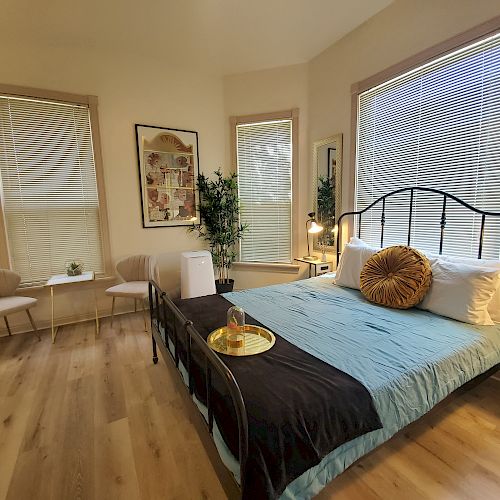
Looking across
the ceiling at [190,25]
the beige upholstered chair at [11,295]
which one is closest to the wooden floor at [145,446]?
the beige upholstered chair at [11,295]

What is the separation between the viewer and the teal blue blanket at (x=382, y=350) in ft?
3.96

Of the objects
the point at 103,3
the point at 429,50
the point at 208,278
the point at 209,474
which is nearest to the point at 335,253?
the point at 208,278

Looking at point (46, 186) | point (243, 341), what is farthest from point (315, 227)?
point (46, 186)

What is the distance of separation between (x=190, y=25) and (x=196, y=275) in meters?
2.59

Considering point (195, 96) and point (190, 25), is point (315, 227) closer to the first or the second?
point (195, 96)

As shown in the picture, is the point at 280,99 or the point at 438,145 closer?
the point at 438,145

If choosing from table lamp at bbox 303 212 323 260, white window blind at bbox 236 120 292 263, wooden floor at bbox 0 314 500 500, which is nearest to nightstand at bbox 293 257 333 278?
table lamp at bbox 303 212 323 260

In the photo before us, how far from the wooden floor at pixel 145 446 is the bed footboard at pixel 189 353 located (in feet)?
0.72

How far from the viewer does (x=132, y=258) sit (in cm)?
346

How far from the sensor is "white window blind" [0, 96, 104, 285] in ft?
9.75

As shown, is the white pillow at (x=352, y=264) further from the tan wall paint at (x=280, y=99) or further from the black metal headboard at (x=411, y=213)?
the tan wall paint at (x=280, y=99)

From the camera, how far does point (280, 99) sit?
3.72 meters

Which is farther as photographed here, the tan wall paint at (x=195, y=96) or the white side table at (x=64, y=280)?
the white side table at (x=64, y=280)

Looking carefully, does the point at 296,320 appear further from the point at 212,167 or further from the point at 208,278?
the point at 212,167
